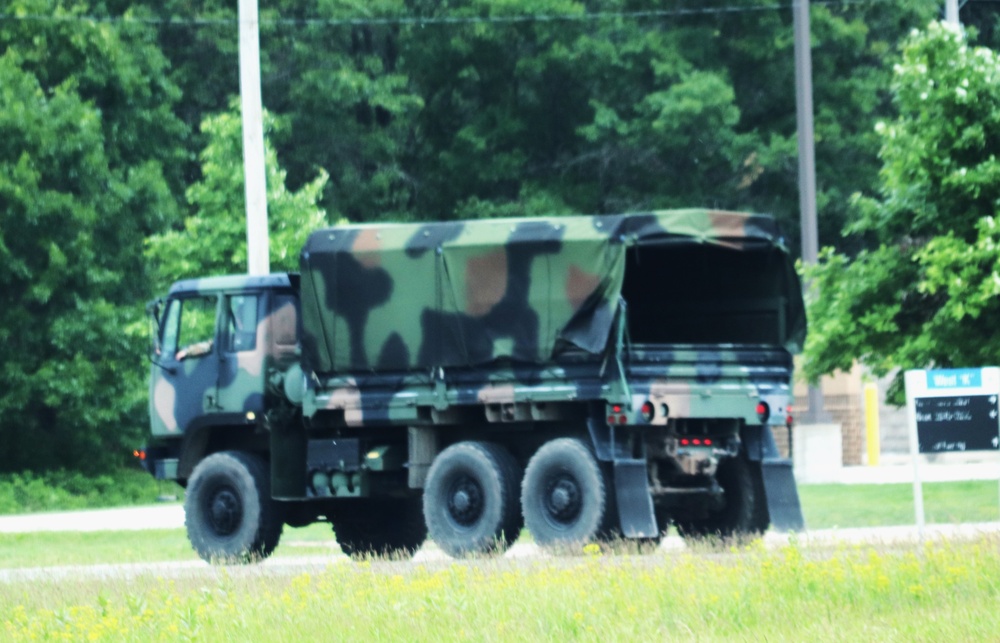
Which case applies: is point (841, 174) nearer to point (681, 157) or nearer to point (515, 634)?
point (681, 157)

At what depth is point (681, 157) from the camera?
45594mm

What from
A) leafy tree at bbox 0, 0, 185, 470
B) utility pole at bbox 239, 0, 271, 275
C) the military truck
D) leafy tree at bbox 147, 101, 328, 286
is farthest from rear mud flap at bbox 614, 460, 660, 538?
leafy tree at bbox 0, 0, 185, 470

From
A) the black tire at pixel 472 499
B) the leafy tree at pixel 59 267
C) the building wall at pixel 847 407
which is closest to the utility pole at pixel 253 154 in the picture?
the black tire at pixel 472 499

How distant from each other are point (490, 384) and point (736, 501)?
2746 mm

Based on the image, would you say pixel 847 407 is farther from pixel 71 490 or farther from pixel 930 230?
pixel 930 230

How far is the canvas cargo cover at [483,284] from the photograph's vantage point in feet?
53.8

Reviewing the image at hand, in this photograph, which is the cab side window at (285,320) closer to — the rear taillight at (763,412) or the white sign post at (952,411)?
the rear taillight at (763,412)

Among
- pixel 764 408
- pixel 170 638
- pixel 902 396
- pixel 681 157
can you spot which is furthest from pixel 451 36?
pixel 170 638

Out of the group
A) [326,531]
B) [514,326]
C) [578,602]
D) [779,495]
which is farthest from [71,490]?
[578,602]

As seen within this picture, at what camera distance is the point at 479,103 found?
4794cm

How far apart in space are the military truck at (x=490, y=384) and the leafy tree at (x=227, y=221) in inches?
358

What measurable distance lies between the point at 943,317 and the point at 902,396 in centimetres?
172

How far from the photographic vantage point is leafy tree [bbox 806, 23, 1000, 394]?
63.4ft

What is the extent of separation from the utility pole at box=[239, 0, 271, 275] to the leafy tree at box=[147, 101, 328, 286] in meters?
3.59
